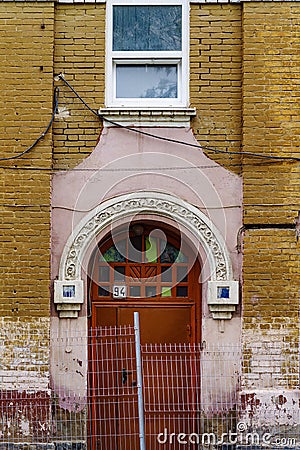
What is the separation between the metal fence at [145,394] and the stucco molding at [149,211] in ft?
3.22

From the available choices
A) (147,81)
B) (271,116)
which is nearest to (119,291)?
(147,81)

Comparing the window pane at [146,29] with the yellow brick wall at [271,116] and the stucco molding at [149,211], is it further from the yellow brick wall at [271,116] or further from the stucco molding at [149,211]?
the stucco molding at [149,211]

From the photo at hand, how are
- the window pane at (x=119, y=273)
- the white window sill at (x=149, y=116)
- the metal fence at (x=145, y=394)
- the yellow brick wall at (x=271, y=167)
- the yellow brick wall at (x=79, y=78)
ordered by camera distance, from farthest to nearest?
the window pane at (x=119, y=273)
the yellow brick wall at (x=79, y=78)
the white window sill at (x=149, y=116)
the yellow brick wall at (x=271, y=167)
the metal fence at (x=145, y=394)

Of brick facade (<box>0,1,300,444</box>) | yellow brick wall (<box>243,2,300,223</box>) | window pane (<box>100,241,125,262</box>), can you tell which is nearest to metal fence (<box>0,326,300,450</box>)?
brick facade (<box>0,1,300,444</box>)

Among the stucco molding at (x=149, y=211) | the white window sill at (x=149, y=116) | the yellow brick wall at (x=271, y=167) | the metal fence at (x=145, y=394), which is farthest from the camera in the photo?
the white window sill at (x=149, y=116)

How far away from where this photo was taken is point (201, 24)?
36.0 feet

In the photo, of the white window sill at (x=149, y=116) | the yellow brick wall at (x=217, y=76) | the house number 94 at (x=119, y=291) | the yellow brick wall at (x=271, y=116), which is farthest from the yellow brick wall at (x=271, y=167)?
the house number 94 at (x=119, y=291)

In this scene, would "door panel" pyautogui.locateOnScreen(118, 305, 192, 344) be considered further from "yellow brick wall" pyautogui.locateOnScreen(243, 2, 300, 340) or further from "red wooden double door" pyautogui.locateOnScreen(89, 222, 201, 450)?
"yellow brick wall" pyautogui.locateOnScreen(243, 2, 300, 340)

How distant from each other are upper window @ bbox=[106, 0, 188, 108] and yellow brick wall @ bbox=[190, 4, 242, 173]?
0.18 meters

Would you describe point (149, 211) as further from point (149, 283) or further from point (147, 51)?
point (147, 51)

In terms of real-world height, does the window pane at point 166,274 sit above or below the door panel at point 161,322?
above

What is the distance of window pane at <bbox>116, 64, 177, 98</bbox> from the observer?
436 inches

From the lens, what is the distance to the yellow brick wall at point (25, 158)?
10625 millimetres

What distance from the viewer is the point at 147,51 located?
1103 centimetres
